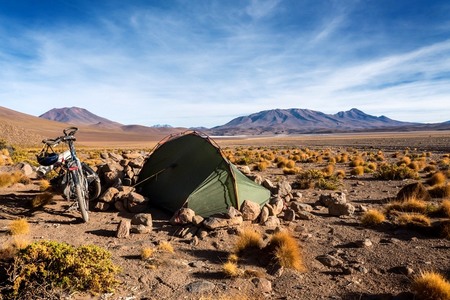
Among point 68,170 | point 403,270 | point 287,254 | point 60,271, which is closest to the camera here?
point 60,271

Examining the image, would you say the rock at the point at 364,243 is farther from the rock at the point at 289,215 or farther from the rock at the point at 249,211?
the rock at the point at 249,211

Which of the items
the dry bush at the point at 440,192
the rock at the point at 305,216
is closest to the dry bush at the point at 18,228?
the rock at the point at 305,216

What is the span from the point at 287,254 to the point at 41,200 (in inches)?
277

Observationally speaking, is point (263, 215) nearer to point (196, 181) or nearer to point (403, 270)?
point (196, 181)

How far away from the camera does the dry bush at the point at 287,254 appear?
5758mm

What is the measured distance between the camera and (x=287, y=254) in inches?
230

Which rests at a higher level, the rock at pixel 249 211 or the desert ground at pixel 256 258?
the rock at pixel 249 211

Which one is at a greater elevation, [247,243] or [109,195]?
[109,195]

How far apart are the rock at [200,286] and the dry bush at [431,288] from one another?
2933 mm

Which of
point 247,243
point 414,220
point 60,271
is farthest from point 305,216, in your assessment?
point 60,271

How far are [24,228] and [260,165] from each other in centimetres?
1398

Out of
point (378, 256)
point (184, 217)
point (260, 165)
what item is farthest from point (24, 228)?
point (260, 165)

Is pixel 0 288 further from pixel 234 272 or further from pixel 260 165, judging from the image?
pixel 260 165

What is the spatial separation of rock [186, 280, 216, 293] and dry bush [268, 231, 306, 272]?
1349 mm
